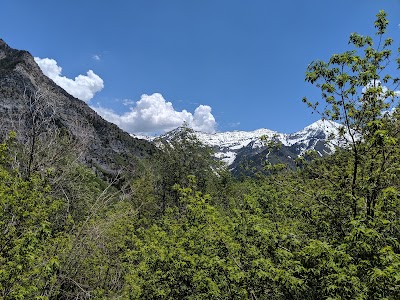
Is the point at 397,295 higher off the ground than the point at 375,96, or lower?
lower

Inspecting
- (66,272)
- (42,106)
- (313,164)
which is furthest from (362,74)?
(66,272)

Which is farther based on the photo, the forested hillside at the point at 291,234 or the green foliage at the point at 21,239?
the green foliage at the point at 21,239

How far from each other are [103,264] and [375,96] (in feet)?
65.3

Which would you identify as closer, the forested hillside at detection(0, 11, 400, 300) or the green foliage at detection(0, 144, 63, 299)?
the forested hillside at detection(0, 11, 400, 300)

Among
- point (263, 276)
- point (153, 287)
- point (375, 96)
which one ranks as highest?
point (375, 96)

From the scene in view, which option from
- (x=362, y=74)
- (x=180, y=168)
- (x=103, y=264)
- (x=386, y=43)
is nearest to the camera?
(x=362, y=74)

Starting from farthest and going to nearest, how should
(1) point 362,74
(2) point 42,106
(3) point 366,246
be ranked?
(2) point 42,106, (1) point 362,74, (3) point 366,246

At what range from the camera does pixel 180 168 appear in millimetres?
50219

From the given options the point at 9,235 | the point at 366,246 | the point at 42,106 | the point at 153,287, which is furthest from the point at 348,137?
the point at 42,106

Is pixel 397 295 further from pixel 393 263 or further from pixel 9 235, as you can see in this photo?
pixel 9 235

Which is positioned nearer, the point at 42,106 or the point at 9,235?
the point at 9,235

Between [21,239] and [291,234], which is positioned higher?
[291,234]

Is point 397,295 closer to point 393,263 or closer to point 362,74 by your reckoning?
point 393,263

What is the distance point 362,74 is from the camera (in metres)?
12.2
